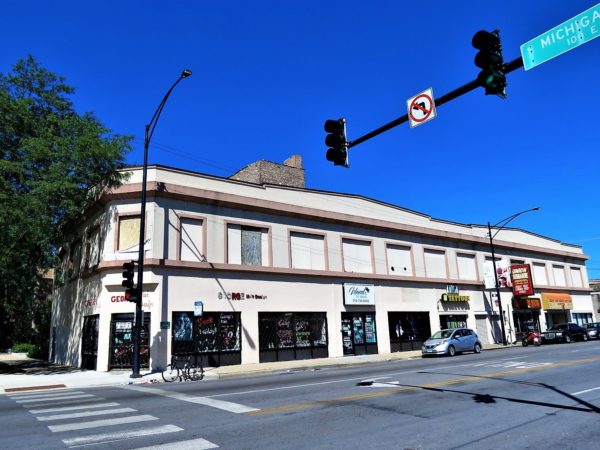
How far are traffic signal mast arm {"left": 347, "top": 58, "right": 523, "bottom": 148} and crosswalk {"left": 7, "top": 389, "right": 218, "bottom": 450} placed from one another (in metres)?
6.64

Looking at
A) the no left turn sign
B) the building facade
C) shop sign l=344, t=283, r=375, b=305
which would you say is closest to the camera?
the no left turn sign

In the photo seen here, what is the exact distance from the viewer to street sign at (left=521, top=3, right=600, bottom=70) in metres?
6.26

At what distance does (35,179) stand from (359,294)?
62.0 feet

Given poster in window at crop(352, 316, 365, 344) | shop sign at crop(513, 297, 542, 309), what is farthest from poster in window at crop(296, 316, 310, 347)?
shop sign at crop(513, 297, 542, 309)

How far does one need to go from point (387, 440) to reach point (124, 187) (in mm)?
19521

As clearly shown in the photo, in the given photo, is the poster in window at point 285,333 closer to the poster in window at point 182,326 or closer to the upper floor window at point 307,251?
the upper floor window at point 307,251

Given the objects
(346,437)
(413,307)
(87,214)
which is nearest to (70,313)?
(87,214)

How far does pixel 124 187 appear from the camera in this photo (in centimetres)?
2327

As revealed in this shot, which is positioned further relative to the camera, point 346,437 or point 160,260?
point 160,260

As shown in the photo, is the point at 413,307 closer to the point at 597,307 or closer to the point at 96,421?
the point at 96,421

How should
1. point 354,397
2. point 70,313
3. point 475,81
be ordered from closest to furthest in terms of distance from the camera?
A: point 475,81, point 354,397, point 70,313

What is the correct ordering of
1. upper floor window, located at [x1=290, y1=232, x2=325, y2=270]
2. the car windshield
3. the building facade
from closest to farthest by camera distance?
1. the building facade
2. the car windshield
3. upper floor window, located at [x1=290, y1=232, x2=325, y2=270]

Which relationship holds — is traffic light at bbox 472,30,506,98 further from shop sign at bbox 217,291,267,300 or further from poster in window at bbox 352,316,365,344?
poster in window at bbox 352,316,365,344

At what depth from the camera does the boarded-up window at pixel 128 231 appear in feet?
76.0
